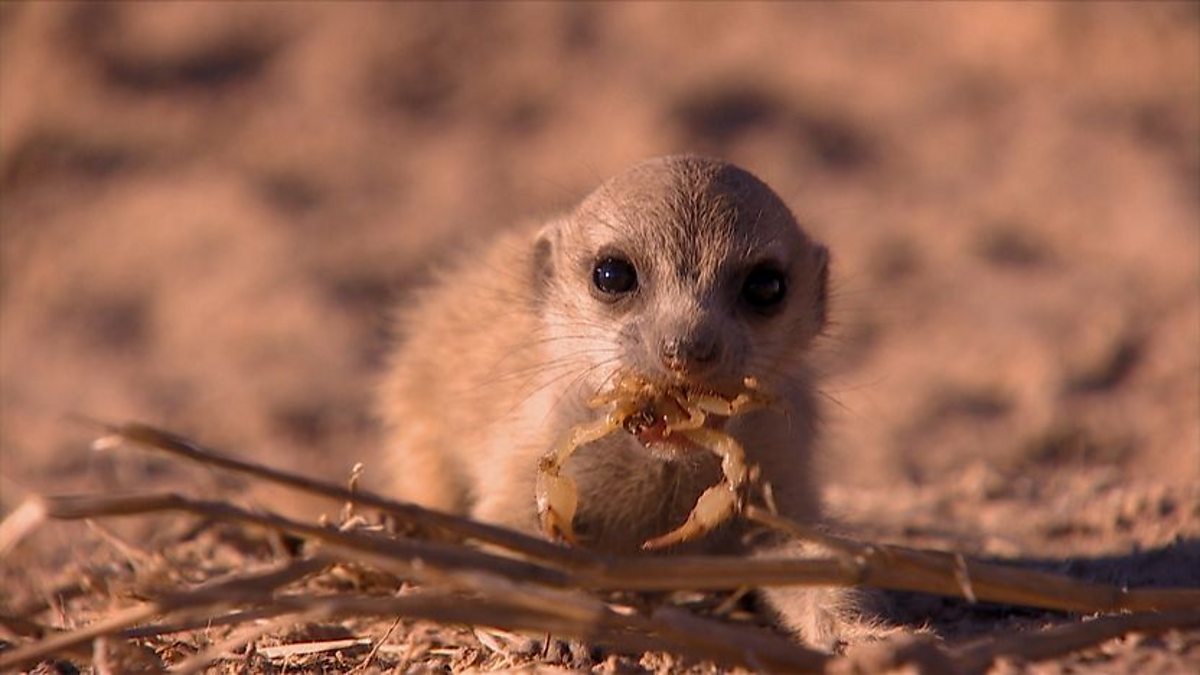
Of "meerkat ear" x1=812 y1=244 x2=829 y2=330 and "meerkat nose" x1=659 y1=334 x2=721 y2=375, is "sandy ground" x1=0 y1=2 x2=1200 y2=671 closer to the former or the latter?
"meerkat ear" x1=812 y1=244 x2=829 y2=330

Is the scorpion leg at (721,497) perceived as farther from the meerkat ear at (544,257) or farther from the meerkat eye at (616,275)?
the meerkat ear at (544,257)

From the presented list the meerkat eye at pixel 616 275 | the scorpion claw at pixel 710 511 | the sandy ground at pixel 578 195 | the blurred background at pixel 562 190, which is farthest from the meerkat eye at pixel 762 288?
the blurred background at pixel 562 190

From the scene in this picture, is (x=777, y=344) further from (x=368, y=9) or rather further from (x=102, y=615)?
(x=368, y=9)

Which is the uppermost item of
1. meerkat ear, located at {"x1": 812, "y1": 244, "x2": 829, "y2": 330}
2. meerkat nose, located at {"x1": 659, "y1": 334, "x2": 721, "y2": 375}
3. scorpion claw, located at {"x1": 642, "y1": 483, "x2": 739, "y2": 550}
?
meerkat ear, located at {"x1": 812, "y1": 244, "x2": 829, "y2": 330}

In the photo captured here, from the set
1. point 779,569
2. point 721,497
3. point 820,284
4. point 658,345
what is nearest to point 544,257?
point 820,284

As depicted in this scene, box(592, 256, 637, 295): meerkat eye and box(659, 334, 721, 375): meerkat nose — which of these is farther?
box(592, 256, 637, 295): meerkat eye

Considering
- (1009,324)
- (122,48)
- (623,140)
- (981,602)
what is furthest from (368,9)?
(981,602)

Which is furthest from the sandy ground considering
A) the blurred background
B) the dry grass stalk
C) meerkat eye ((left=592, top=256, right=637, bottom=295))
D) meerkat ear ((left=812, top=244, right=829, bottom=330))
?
the dry grass stalk

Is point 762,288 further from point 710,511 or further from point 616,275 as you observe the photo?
point 710,511
